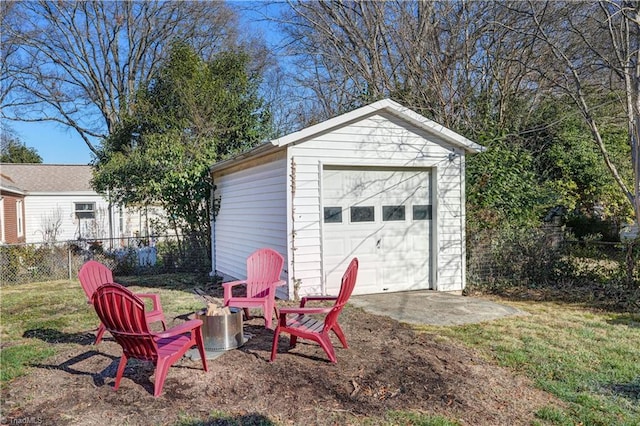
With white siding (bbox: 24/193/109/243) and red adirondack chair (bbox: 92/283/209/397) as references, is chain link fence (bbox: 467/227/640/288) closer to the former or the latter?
red adirondack chair (bbox: 92/283/209/397)

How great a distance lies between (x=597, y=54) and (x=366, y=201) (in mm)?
4459

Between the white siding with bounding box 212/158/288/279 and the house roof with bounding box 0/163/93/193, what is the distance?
13.7 metres

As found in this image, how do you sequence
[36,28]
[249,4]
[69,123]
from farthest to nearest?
[69,123] < [36,28] < [249,4]

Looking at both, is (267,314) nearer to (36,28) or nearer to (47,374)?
(47,374)

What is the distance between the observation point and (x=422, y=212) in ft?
27.1

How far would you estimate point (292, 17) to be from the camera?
46.3ft

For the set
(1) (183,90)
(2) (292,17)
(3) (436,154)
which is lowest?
(3) (436,154)

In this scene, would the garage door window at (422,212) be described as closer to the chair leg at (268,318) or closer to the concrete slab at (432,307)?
the concrete slab at (432,307)

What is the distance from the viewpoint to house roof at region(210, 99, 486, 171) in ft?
23.3

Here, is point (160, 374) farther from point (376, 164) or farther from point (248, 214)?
point (248, 214)

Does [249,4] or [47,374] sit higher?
[249,4]

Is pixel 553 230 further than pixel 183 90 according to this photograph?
No

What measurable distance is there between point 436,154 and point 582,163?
6.40 meters

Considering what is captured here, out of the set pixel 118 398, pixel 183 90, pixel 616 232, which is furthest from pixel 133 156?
pixel 616 232
